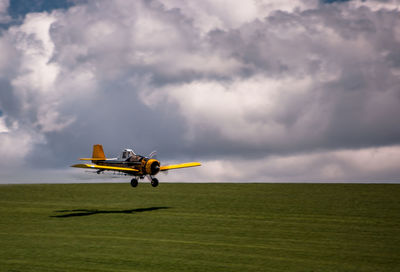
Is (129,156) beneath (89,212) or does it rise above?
above

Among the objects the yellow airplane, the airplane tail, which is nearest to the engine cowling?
the yellow airplane

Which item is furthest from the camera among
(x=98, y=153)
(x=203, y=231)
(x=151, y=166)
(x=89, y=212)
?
(x=98, y=153)

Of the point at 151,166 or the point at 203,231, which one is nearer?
the point at 203,231

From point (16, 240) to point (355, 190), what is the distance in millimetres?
38361

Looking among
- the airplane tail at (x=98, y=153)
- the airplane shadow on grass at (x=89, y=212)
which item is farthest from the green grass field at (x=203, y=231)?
the airplane tail at (x=98, y=153)

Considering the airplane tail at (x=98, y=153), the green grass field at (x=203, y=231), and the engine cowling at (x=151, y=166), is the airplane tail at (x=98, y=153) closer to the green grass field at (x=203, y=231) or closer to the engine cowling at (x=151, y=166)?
the green grass field at (x=203, y=231)

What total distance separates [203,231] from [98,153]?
18.4 m

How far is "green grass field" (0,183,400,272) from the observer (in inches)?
848

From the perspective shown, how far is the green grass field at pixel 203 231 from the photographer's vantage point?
70.6 ft

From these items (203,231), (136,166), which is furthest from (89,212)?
(203,231)

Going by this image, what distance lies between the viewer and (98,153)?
43031mm

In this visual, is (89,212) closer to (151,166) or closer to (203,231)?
(151,166)

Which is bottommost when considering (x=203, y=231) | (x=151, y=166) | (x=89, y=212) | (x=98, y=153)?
(x=203, y=231)

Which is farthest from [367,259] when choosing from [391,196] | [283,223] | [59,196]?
[59,196]
